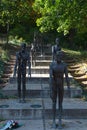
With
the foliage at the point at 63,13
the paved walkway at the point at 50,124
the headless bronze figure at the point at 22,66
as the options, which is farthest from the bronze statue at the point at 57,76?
the foliage at the point at 63,13

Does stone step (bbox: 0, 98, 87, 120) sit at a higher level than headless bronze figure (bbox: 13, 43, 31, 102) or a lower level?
lower

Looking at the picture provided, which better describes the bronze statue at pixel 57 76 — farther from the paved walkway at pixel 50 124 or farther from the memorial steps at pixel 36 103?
the memorial steps at pixel 36 103

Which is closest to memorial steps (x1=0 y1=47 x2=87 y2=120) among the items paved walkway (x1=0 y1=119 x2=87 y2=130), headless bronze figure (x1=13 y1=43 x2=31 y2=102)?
paved walkway (x1=0 y1=119 x2=87 y2=130)

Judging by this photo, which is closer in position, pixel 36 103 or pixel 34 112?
pixel 34 112

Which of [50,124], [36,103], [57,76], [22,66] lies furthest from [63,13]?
[57,76]

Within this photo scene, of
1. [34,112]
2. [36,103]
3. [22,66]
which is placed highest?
[22,66]

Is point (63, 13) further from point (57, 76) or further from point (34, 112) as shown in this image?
point (57, 76)

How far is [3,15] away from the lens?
105 ft

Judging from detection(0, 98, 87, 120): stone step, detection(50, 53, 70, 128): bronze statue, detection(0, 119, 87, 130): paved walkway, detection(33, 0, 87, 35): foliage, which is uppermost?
detection(33, 0, 87, 35): foliage

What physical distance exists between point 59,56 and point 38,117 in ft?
8.75

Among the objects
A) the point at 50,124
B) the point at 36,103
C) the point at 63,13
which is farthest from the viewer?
the point at 63,13

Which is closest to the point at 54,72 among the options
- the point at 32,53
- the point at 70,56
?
the point at 32,53

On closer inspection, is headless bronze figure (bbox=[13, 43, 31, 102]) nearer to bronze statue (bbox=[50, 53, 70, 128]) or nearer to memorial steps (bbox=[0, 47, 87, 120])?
memorial steps (bbox=[0, 47, 87, 120])

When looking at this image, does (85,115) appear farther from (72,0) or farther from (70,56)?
(70,56)
